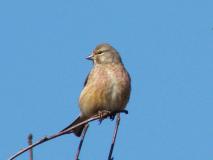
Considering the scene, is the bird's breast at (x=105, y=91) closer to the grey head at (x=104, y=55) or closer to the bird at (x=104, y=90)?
the bird at (x=104, y=90)

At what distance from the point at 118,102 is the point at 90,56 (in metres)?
0.96

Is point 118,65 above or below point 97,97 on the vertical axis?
above

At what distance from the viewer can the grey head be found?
20.6 feet

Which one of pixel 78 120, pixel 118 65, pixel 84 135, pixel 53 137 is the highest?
pixel 118 65

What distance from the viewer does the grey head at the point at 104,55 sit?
627cm

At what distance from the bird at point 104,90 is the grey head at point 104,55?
47 mm

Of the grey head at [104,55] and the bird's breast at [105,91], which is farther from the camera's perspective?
the grey head at [104,55]

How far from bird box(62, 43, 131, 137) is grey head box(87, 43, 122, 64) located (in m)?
0.05

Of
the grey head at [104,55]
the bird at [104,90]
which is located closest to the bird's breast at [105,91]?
the bird at [104,90]

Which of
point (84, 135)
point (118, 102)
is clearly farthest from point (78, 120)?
point (84, 135)

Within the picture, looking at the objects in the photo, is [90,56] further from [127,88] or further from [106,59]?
[127,88]

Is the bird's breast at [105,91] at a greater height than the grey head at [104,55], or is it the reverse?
the grey head at [104,55]

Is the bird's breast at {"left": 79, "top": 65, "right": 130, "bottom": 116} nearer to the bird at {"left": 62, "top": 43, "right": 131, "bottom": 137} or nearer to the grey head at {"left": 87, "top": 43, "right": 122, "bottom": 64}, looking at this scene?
the bird at {"left": 62, "top": 43, "right": 131, "bottom": 137}

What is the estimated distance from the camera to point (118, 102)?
18.3 feet
